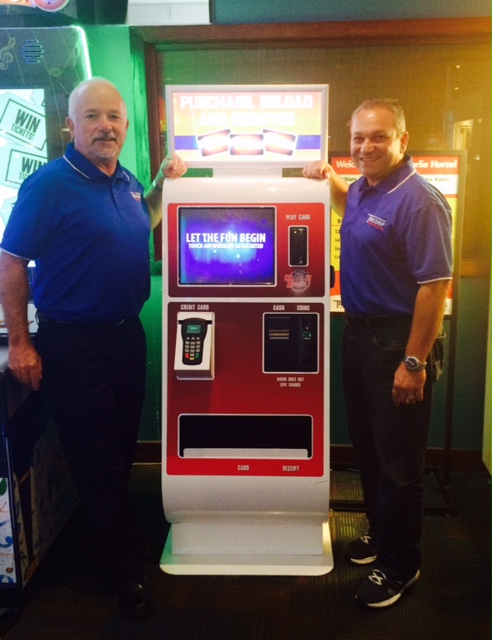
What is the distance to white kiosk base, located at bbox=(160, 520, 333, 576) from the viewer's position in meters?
2.52

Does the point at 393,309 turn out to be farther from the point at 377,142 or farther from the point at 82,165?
the point at 82,165

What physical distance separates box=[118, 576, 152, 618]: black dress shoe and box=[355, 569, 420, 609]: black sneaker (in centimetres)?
82

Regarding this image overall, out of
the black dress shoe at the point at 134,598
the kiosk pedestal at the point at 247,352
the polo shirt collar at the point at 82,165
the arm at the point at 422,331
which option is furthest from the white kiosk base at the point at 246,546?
the polo shirt collar at the point at 82,165

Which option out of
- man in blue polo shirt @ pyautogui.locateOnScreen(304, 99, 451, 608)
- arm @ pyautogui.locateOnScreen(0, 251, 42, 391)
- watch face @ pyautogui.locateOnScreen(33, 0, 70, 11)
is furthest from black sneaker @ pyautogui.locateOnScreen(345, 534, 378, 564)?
watch face @ pyautogui.locateOnScreen(33, 0, 70, 11)

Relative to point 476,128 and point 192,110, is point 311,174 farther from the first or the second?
point 476,128

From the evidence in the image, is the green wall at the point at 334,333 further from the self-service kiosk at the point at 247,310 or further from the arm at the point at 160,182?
the self-service kiosk at the point at 247,310

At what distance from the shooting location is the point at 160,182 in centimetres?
255

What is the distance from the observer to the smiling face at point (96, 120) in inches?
90.1

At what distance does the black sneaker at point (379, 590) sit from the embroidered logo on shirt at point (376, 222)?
1355 millimetres

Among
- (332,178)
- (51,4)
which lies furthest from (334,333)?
(51,4)

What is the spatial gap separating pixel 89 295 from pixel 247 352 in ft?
2.14

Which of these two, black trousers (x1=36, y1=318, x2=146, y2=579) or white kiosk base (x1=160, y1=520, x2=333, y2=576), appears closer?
black trousers (x1=36, y1=318, x2=146, y2=579)

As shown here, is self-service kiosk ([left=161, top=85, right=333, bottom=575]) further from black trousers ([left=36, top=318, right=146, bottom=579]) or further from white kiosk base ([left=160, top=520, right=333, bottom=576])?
black trousers ([left=36, top=318, right=146, bottom=579])

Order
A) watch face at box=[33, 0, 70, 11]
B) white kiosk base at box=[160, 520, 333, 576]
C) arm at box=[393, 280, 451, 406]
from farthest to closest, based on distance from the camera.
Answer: watch face at box=[33, 0, 70, 11] < white kiosk base at box=[160, 520, 333, 576] < arm at box=[393, 280, 451, 406]
